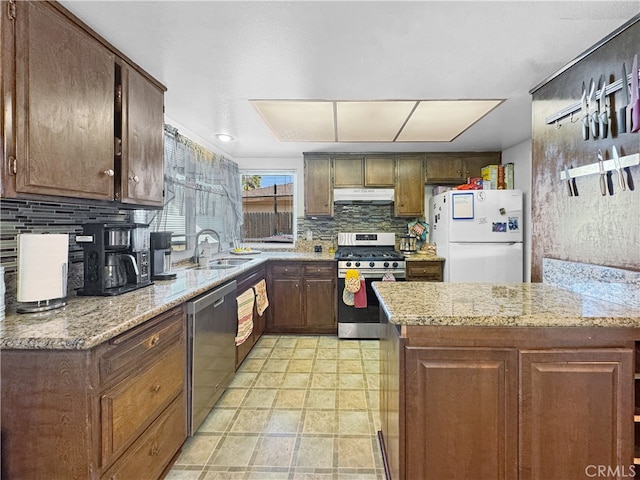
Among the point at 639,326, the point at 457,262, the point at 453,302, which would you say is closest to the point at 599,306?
the point at 639,326

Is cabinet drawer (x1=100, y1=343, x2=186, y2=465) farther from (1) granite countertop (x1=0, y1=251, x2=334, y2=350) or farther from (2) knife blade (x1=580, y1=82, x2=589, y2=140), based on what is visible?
(2) knife blade (x1=580, y1=82, x2=589, y2=140)

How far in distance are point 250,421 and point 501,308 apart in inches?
66.7

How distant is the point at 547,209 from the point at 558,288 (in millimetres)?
499

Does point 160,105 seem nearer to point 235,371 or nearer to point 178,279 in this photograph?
point 178,279

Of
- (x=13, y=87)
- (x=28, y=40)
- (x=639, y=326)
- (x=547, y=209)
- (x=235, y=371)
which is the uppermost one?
(x=28, y=40)

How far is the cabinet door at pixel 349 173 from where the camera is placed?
4117mm

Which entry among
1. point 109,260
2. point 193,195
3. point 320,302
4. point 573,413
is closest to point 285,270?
point 320,302

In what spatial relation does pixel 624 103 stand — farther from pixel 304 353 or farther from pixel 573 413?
pixel 304 353

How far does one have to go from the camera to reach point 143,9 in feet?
4.66

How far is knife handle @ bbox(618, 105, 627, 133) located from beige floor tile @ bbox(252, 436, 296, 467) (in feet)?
7.51

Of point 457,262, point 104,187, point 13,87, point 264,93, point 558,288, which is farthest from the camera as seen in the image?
point 457,262

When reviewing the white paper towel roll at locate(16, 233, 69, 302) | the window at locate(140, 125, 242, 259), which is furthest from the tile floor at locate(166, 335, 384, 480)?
the window at locate(140, 125, 242, 259)

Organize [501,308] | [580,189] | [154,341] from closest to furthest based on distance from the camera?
[501,308] < [154,341] < [580,189]

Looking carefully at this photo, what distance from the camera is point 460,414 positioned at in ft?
4.28
